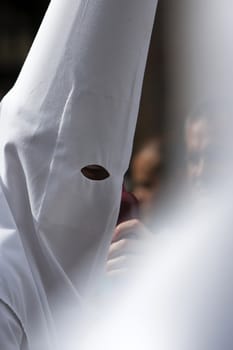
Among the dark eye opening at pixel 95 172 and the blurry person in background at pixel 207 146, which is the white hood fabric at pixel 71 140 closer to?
the dark eye opening at pixel 95 172

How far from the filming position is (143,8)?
188 cm

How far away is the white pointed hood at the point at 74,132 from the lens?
1851 millimetres

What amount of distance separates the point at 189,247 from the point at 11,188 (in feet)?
1.49

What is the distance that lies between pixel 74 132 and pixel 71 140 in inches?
0.7

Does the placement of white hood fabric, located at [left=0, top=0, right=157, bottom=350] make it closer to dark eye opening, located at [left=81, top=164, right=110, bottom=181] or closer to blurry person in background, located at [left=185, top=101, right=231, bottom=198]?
dark eye opening, located at [left=81, top=164, right=110, bottom=181]

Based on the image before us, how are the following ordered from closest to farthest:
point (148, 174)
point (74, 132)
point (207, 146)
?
point (74, 132)
point (207, 146)
point (148, 174)

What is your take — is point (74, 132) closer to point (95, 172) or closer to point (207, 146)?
point (95, 172)

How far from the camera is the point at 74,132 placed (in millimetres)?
1847

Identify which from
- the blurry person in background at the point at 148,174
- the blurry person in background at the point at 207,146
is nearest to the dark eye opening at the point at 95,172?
the blurry person in background at the point at 207,146

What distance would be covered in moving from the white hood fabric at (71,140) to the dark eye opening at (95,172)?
1 centimetres

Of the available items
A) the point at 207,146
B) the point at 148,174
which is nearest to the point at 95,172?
the point at 207,146

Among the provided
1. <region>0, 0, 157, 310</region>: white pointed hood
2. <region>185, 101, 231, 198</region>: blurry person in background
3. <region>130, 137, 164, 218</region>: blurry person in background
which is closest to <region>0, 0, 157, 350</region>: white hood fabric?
<region>0, 0, 157, 310</region>: white pointed hood

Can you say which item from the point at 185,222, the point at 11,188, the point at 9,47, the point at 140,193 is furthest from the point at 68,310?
the point at 9,47

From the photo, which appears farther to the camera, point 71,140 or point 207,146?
point 207,146
